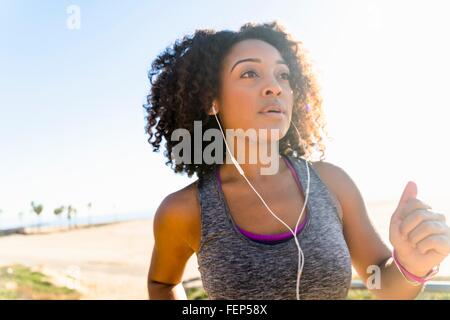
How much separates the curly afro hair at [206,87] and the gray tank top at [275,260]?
1.38 ft

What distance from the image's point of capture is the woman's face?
5.16 feet

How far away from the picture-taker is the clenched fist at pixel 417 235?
1.01m

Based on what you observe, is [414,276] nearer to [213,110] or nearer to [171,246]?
[171,246]

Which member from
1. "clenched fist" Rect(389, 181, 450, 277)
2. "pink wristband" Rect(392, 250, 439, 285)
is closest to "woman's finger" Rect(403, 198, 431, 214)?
"clenched fist" Rect(389, 181, 450, 277)

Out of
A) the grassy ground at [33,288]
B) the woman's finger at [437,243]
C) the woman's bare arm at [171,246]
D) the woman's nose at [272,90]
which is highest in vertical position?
the woman's nose at [272,90]

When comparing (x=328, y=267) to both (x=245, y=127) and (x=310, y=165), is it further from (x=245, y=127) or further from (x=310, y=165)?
(x=245, y=127)

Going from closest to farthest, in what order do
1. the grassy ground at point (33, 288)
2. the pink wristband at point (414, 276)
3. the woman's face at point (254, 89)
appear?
the pink wristband at point (414, 276) → the woman's face at point (254, 89) → the grassy ground at point (33, 288)

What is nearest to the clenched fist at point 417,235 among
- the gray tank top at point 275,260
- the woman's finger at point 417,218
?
the woman's finger at point 417,218

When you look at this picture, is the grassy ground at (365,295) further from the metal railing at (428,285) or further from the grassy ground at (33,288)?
the grassy ground at (33,288)

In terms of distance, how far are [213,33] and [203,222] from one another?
93 centimetres

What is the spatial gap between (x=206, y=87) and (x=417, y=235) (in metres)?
1.13
